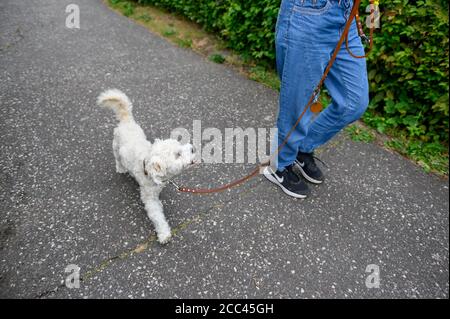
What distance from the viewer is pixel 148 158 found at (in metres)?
2.58

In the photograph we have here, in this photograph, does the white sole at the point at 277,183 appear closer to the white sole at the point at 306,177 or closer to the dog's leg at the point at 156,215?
the white sole at the point at 306,177

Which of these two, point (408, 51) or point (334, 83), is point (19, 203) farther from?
point (408, 51)

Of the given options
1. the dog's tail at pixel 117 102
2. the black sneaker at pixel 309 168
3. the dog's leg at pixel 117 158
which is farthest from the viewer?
the black sneaker at pixel 309 168

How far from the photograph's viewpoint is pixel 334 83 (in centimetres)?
276

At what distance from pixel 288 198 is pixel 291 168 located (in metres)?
0.33

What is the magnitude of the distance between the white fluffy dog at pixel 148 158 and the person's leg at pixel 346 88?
1.35 metres

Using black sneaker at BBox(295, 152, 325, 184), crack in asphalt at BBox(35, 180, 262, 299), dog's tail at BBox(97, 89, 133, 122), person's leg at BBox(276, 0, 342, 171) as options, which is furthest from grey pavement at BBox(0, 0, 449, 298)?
person's leg at BBox(276, 0, 342, 171)

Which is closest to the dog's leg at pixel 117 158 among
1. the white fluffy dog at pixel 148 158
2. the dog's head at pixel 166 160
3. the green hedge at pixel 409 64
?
the white fluffy dog at pixel 148 158

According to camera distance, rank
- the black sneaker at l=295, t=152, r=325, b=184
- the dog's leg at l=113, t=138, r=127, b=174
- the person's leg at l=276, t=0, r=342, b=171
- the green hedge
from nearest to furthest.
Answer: the person's leg at l=276, t=0, r=342, b=171 → the dog's leg at l=113, t=138, r=127, b=174 → the black sneaker at l=295, t=152, r=325, b=184 → the green hedge

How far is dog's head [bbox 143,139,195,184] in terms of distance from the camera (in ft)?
8.20

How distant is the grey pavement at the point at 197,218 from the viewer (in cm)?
261

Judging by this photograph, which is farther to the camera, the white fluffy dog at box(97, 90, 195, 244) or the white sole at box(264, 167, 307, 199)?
the white sole at box(264, 167, 307, 199)

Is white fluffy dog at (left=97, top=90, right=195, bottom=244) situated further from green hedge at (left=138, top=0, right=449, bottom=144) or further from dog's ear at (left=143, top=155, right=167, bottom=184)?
green hedge at (left=138, top=0, right=449, bottom=144)

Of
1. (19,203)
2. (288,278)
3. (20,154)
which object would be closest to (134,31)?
(20,154)
